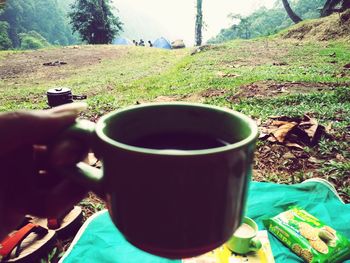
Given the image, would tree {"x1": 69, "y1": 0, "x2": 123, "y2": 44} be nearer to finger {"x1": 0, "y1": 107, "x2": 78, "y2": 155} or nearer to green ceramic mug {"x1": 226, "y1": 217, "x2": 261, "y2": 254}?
green ceramic mug {"x1": 226, "y1": 217, "x2": 261, "y2": 254}

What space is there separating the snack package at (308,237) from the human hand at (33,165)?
163 cm

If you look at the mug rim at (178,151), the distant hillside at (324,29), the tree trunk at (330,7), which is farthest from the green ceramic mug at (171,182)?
the tree trunk at (330,7)

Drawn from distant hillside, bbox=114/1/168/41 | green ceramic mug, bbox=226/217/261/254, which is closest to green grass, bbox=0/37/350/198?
green ceramic mug, bbox=226/217/261/254

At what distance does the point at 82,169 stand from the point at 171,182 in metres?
0.24

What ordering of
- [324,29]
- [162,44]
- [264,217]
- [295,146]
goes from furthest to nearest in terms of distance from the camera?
[162,44], [324,29], [295,146], [264,217]

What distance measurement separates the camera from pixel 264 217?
234 cm

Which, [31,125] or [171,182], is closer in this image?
[171,182]

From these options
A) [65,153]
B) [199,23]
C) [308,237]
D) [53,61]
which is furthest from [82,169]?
[199,23]

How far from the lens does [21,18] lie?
5709 cm

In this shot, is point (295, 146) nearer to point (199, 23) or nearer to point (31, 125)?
point (31, 125)

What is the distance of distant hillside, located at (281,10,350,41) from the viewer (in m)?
13.9

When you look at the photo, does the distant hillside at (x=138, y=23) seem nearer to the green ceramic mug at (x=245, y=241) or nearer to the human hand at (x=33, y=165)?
the green ceramic mug at (x=245, y=241)

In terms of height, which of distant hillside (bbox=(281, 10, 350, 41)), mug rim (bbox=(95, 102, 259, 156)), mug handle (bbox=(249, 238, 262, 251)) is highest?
distant hillside (bbox=(281, 10, 350, 41))

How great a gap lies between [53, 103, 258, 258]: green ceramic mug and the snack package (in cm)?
145
